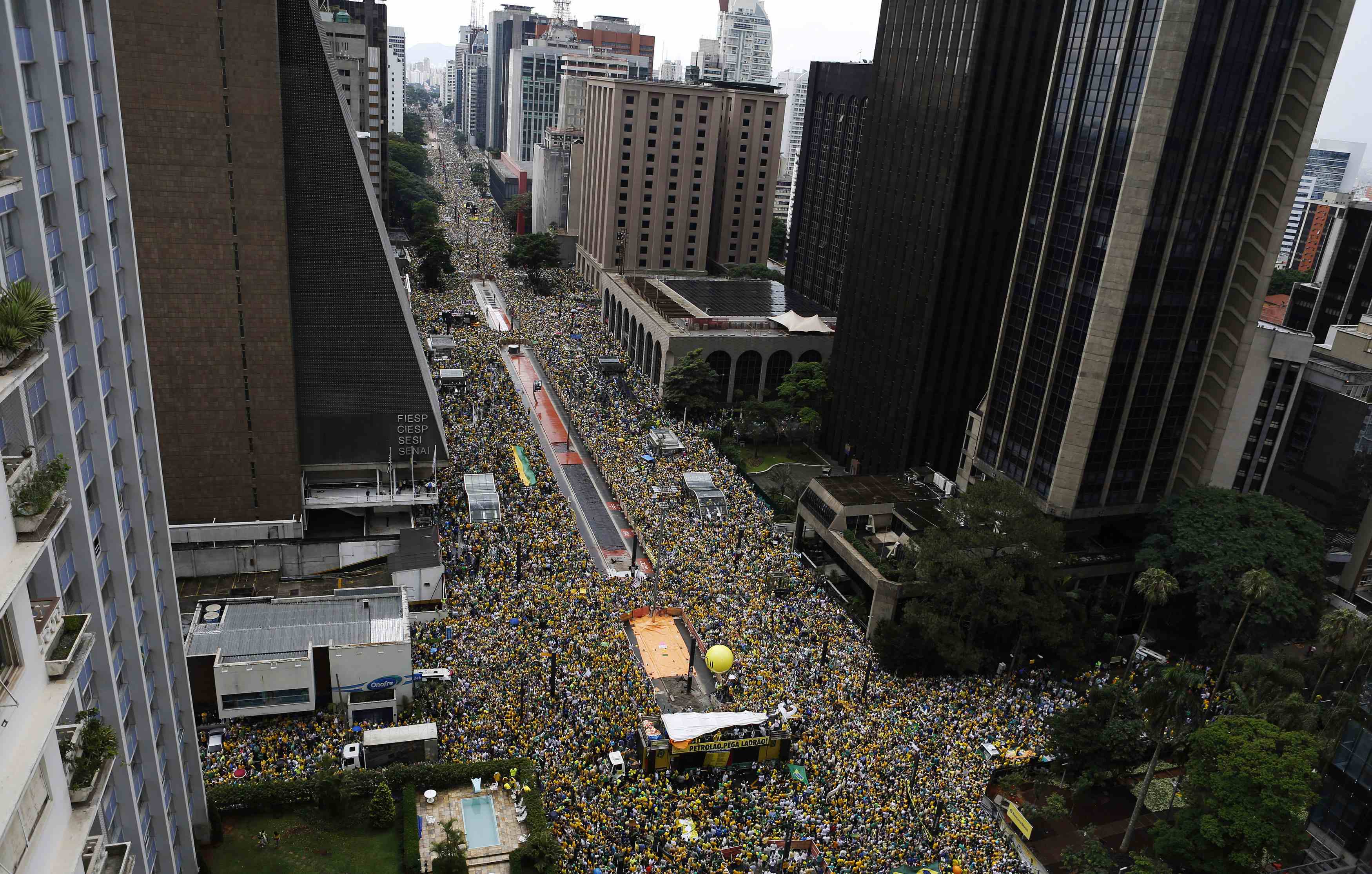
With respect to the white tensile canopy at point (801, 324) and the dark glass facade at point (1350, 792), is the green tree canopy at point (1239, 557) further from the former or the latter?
the white tensile canopy at point (801, 324)

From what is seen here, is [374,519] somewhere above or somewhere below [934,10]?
below

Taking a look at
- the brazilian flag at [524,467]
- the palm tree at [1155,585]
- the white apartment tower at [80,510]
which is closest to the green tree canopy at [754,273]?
the brazilian flag at [524,467]

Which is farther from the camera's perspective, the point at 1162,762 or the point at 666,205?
the point at 666,205

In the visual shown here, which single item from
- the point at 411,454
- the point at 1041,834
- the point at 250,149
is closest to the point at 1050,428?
the point at 1041,834

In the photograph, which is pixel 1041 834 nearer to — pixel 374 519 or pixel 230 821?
pixel 230 821

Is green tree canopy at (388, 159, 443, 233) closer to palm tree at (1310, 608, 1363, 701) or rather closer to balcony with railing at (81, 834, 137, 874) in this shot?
palm tree at (1310, 608, 1363, 701)

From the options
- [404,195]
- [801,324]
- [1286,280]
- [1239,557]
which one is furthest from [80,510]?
[404,195]

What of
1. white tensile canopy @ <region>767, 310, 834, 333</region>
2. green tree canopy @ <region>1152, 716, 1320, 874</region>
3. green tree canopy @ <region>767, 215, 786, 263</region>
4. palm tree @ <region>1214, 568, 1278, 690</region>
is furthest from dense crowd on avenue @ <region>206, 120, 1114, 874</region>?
green tree canopy @ <region>767, 215, 786, 263</region>
